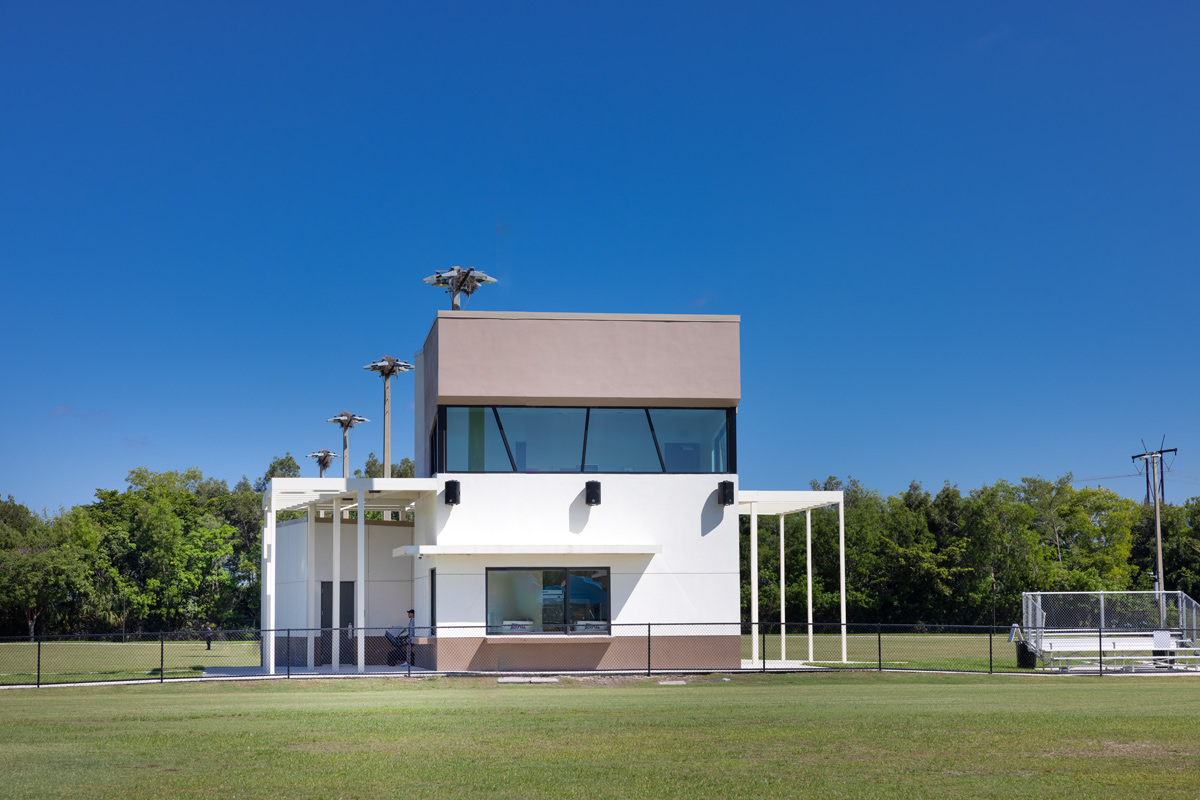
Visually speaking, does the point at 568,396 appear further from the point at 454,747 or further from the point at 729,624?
the point at 454,747

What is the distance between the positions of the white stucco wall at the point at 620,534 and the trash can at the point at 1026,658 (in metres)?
7.36

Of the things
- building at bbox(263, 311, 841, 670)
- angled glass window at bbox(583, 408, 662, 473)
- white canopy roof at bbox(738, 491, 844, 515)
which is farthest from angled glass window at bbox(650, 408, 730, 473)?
white canopy roof at bbox(738, 491, 844, 515)

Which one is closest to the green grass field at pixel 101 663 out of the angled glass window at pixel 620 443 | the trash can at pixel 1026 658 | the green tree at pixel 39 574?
the angled glass window at pixel 620 443

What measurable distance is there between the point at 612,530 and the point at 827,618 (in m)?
41.8

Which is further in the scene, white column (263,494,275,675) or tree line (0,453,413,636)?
tree line (0,453,413,636)

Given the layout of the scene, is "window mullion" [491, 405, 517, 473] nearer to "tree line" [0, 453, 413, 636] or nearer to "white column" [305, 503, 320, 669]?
"white column" [305, 503, 320, 669]

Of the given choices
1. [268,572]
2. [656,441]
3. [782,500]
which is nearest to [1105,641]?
[782,500]

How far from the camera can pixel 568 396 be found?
27391mm

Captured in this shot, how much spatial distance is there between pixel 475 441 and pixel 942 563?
47394 millimetres

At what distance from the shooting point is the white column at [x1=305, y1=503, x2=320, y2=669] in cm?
2962

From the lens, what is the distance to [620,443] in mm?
Answer: 27812

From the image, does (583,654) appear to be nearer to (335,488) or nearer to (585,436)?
(585,436)

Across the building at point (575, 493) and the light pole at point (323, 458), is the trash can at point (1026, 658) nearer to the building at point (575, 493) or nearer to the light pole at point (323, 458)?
the building at point (575, 493)

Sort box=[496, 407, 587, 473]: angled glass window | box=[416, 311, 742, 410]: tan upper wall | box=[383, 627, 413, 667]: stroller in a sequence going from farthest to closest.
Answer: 1. box=[383, 627, 413, 667]: stroller
2. box=[496, 407, 587, 473]: angled glass window
3. box=[416, 311, 742, 410]: tan upper wall
